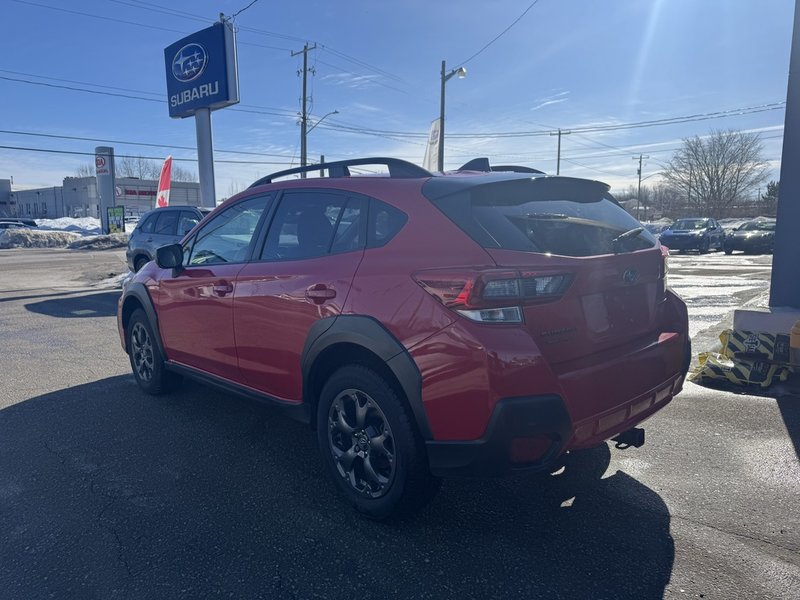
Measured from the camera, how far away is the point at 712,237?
26.3 meters

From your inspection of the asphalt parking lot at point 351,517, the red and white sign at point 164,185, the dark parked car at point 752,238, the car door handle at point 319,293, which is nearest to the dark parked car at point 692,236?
the dark parked car at point 752,238

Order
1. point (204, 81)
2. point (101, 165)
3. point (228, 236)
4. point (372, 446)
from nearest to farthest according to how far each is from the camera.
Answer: point (372, 446) → point (228, 236) → point (204, 81) → point (101, 165)

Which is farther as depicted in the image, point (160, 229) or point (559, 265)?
point (160, 229)

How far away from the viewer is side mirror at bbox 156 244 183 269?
4.39m

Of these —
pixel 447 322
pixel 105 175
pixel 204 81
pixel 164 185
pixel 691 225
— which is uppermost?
pixel 204 81

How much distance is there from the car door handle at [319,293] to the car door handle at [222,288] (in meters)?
0.90

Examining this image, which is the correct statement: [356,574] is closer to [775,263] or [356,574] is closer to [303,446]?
[303,446]

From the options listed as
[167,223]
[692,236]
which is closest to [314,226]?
[167,223]

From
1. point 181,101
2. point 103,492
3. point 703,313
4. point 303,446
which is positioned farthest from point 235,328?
point 181,101

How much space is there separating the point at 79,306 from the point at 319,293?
31.9ft

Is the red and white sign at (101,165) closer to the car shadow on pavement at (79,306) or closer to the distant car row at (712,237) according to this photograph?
the car shadow on pavement at (79,306)

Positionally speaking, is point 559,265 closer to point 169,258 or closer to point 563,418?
point 563,418

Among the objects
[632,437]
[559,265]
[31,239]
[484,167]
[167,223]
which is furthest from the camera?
[31,239]

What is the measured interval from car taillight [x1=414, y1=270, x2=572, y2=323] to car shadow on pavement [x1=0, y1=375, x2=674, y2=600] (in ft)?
3.81
